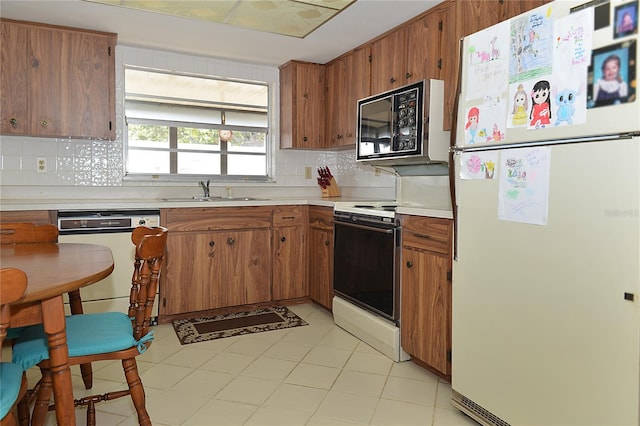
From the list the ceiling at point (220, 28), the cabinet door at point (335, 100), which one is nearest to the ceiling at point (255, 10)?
the ceiling at point (220, 28)

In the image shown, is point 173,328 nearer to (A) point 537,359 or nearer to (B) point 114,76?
(B) point 114,76

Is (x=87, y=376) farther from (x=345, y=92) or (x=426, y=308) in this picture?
(x=345, y=92)

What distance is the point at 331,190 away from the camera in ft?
14.8

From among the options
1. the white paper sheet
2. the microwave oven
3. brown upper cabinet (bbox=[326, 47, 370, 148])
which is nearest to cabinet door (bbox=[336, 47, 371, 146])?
brown upper cabinet (bbox=[326, 47, 370, 148])

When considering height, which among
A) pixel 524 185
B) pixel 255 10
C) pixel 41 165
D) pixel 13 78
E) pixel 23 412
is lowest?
pixel 23 412

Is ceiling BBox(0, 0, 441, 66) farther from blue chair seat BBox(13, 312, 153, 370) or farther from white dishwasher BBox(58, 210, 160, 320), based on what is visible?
blue chair seat BBox(13, 312, 153, 370)

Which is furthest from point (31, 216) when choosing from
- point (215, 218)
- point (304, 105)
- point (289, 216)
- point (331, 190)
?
point (331, 190)

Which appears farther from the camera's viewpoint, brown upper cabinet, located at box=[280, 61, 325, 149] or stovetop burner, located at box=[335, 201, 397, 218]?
brown upper cabinet, located at box=[280, 61, 325, 149]

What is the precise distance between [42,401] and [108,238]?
164cm

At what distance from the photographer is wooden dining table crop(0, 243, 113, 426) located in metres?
1.34

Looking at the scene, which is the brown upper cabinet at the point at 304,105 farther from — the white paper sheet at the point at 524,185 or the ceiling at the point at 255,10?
the white paper sheet at the point at 524,185

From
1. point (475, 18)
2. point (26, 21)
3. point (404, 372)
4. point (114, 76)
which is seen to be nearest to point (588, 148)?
point (475, 18)

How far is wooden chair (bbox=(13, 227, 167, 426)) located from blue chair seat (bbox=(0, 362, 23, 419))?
22 cm

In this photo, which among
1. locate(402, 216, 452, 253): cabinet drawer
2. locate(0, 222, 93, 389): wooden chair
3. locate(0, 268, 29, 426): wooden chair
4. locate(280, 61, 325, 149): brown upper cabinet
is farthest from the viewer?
locate(280, 61, 325, 149): brown upper cabinet
